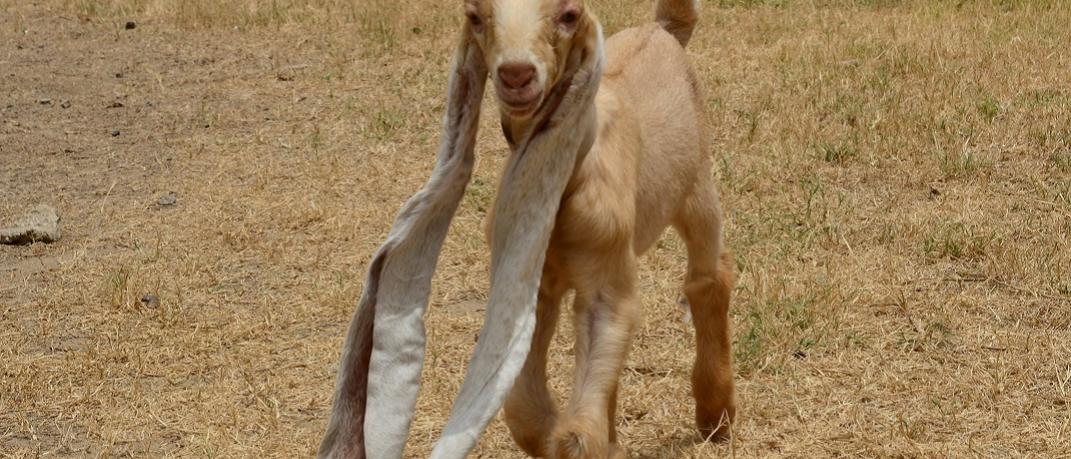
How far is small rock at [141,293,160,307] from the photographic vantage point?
Result: 6.31m

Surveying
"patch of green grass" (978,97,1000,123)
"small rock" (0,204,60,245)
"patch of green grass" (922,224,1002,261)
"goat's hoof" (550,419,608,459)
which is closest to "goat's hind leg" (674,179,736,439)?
"goat's hoof" (550,419,608,459)

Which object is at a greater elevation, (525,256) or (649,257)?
(525,256)

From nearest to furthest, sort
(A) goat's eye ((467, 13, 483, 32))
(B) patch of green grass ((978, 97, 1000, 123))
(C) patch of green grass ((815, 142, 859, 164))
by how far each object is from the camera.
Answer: (A) goat's eye ((467, 13, 483, 32)) < (C) patch of green grass ((815, 142, 859, 164)) < (B) patch of green grass ((978, 97, 1000, 123))

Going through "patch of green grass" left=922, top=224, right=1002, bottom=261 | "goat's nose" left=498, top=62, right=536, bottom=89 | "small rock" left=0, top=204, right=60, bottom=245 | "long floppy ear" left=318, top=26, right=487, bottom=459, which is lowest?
"small rock" left=0, top=204, right=60, bottom=245

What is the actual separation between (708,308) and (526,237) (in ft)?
5.10

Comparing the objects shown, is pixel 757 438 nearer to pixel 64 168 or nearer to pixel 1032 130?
pixel 1032 130

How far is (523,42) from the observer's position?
328cm

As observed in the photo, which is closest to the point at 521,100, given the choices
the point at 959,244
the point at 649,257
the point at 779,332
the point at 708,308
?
the point at 708,308

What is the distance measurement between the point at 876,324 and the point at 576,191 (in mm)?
2393

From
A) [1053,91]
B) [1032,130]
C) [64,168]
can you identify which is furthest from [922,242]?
[64,168]

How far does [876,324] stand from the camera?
5734 millimetres

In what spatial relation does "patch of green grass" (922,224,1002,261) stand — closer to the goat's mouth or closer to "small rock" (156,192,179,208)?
the goat's mouth

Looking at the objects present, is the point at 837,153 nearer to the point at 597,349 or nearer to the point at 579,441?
the point at 597,349

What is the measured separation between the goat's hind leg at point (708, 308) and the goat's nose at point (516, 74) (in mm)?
1704
